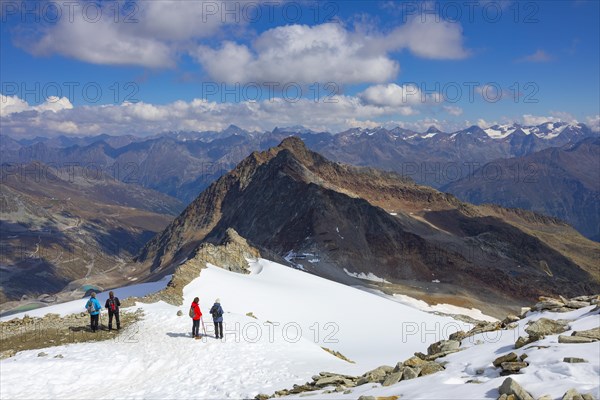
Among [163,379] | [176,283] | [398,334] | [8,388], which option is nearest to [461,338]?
[163,379]

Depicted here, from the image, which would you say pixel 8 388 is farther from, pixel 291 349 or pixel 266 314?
pixel 266 314

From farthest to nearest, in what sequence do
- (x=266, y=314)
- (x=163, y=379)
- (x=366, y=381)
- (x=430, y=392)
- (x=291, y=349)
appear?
(x=266, y=314) → (x=291, y=349) → (x=163, y=379) → (x=366, y=381) → (x=430, y=392)

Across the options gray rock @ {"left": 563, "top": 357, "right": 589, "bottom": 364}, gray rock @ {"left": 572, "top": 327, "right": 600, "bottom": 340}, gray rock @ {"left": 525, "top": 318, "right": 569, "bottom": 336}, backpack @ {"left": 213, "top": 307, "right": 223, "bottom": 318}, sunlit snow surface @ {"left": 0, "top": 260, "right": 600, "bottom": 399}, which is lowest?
sunlit snow surface @ {"left": 0, "top": 260, "right": 600, "bottom": 399}

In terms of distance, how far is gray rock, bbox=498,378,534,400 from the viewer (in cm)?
1007

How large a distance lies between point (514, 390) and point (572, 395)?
46.1 inches

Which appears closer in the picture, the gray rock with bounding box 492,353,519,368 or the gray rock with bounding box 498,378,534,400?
the gray rock with bounding box 498,378,534,400

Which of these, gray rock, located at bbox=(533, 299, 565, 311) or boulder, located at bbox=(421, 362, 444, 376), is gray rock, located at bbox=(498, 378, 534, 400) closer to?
boulder, located at bbox=(421, 362, 444, 376)

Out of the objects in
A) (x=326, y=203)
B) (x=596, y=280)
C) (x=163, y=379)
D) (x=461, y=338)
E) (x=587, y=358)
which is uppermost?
(x=326, y=203)

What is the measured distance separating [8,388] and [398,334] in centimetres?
2616

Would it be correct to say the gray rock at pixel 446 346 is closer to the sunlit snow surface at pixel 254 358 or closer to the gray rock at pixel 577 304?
the sunlit snow surface at pixel 254 358

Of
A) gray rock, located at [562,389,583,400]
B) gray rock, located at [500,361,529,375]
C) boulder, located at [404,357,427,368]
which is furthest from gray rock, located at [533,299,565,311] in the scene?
gray rock, located at [562,389,583,400]

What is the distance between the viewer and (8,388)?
18.5 metres

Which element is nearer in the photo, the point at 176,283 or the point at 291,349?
the point at 291,349

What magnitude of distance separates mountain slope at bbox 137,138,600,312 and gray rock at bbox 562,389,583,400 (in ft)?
226
